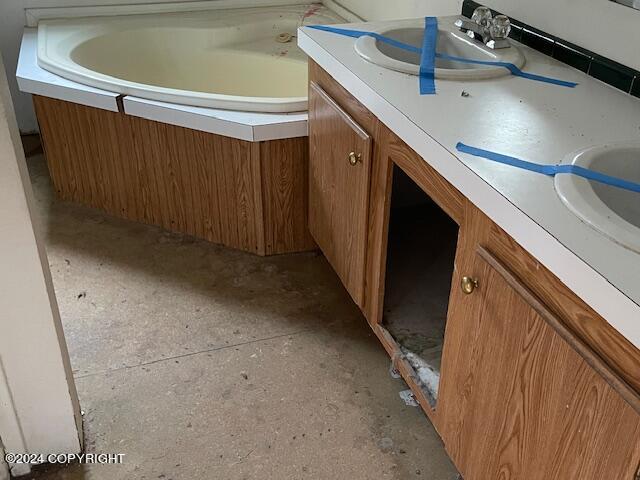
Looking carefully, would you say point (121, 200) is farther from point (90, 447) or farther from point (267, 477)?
point (267, 477)

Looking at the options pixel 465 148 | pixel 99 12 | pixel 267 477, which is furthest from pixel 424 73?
pixel 99 12

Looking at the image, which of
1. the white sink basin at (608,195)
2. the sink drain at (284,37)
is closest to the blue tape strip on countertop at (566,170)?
the white sink basin at (608,195)

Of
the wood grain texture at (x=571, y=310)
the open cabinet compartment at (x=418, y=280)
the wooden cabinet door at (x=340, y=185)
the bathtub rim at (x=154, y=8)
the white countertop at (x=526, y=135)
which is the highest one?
the white countertop at (x=526, y=135)

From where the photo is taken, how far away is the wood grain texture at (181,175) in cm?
211

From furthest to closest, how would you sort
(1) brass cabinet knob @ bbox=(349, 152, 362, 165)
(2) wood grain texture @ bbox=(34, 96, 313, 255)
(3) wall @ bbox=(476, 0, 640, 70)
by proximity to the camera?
1. (2) wood grain texture @ bbox=(34, 96, 313, 255)
2. (1) brass cabinet knob @ bbox=(349, 152, 362, 165)
3. (3) wall @ bbox=(476, 0, 640, 70)

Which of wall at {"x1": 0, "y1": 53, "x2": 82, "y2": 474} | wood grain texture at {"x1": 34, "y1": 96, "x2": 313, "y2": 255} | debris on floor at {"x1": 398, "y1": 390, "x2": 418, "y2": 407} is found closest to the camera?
wall at {"x1": 0, "y1": 53, "x2": 82, "y2": 474}

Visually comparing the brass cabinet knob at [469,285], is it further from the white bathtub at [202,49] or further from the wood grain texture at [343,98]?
the white bathtub at [202,49]

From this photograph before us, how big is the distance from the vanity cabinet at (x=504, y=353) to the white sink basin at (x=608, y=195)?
0.10m

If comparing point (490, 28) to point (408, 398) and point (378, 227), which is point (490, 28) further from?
point (408, 398)

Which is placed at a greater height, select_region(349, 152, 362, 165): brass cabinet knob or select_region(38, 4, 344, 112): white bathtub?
select_region(349, 152, 362, 165): brass cabinet knob

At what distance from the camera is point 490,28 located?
5.32ft

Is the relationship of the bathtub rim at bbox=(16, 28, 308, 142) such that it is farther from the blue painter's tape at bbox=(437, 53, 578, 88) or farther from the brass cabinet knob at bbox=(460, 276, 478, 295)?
the brass cabinet knob at bbox=(460, 276, 478, 295)

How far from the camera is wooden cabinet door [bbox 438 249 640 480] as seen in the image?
869 mm

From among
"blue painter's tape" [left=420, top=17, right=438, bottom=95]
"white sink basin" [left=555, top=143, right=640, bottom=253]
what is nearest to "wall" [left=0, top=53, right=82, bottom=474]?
"blue painter's tape" [left=420, top=17, right=438, bottom=95]
